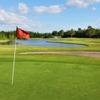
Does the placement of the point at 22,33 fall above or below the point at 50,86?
above

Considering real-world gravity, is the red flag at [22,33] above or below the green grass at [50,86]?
above

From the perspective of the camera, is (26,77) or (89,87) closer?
(89,87)

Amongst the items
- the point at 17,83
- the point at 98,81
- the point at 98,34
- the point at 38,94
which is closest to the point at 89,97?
the point at 38,94

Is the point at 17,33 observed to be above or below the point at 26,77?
above

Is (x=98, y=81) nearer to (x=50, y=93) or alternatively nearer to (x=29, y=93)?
(x=50, y=93)

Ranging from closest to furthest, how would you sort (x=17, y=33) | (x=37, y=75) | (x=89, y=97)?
(x=89, y=97)
(x=17, y=33)
(x=37, y=75)

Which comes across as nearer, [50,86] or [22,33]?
[22,33]

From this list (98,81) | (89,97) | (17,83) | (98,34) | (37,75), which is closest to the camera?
(89,97)

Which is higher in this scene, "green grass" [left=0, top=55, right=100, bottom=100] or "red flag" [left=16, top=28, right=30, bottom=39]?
"red flag" [left=16, top=28, right=30, bottom=39]

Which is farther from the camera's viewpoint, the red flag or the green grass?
the red flag

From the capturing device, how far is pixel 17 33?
740cm

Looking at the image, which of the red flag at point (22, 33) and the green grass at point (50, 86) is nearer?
the green grass at point (50, 86)

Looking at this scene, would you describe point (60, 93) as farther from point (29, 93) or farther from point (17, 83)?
point (17, 83)

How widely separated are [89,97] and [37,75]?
11.3ft
